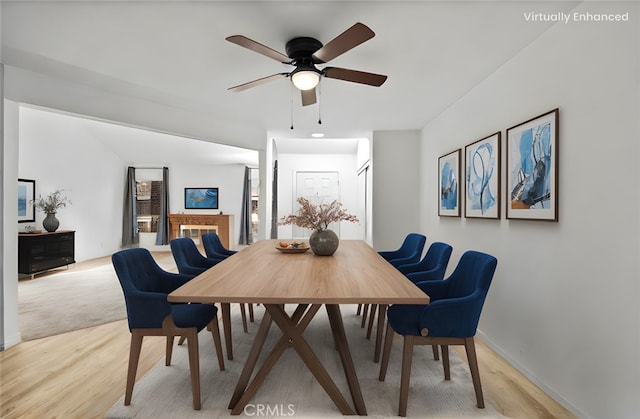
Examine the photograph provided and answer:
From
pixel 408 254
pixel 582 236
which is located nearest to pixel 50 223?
pixel 408 254

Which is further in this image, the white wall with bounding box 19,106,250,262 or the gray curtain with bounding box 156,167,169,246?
the gray curtain with bounding box 156,167,169,246

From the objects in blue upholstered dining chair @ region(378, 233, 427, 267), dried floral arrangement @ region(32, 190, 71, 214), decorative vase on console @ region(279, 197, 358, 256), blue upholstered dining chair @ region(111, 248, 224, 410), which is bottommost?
blue upholstered dining chair @ region(111, 248, 224, 410)

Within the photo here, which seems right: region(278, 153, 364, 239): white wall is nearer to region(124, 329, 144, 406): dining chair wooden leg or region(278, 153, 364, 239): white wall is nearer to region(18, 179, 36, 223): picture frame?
region(18, 179, 36, 223): picture frame

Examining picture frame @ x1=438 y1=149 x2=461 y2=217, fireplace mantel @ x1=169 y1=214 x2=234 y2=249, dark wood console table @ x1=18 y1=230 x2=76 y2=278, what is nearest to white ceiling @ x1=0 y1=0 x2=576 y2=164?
picture frame @ x1=438 y1=149 x2=461 y2=217

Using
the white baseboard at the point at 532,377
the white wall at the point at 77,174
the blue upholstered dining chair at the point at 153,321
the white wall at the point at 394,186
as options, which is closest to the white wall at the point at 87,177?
the white wall at the point at 77,174

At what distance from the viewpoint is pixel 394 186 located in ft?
16.0

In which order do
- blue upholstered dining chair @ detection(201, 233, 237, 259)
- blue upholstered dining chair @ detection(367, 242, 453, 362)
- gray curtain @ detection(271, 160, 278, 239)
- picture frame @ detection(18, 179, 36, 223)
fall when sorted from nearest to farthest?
blue upholstered dining chair @ detection(367, 242, 453, 362)
blue upholstered dining chair @ detection(201, 233, 237, 259)
picture frame @ detection(18, 179, 36, 223)
gray curtain @ detection(271, 160, 278, 239)

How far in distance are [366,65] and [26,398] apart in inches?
131

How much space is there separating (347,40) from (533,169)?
1545mm

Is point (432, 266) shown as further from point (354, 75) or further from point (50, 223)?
point (50, 223)

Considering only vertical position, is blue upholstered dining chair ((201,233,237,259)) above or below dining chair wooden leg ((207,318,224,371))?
above

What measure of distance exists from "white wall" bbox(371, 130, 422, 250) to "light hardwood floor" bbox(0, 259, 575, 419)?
7.23 feet

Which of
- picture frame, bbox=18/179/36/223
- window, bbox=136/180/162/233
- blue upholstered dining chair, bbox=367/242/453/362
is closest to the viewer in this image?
blue upholstered dining chair, bbox=367/242/453/362

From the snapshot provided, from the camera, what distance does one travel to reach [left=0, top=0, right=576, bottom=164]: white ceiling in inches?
74.3
